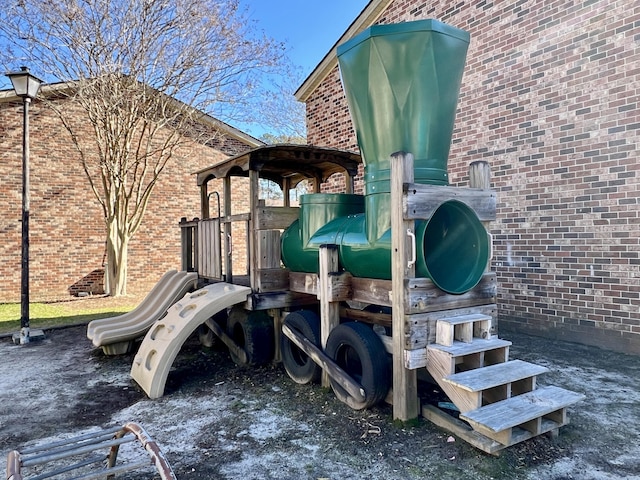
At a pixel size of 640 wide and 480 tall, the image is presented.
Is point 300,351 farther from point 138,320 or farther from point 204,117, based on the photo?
point 204,117

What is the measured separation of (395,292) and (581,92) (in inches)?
147

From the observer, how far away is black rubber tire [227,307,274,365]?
178 inches

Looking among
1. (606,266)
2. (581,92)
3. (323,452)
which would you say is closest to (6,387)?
(323,452)

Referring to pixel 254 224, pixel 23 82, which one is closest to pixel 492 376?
pixel 254 224

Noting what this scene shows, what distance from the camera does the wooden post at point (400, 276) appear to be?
2930mm

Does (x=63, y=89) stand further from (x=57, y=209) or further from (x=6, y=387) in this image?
(x=6, y=387)

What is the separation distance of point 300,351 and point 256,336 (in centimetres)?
58

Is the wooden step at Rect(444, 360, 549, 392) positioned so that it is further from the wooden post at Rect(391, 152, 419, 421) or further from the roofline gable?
the roofline gable

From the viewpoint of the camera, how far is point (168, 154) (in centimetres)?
1054

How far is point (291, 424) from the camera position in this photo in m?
3.09

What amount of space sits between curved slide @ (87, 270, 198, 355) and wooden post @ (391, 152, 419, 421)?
11.1 feet

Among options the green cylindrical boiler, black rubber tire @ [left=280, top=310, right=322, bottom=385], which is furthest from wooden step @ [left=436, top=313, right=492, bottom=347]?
black rubber tire @ [left=280, top=310, right=322, bottom=385]

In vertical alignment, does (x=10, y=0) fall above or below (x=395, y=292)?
above

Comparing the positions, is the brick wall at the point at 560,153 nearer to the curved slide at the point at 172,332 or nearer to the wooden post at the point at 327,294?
the wooden post at the point at 327,294
